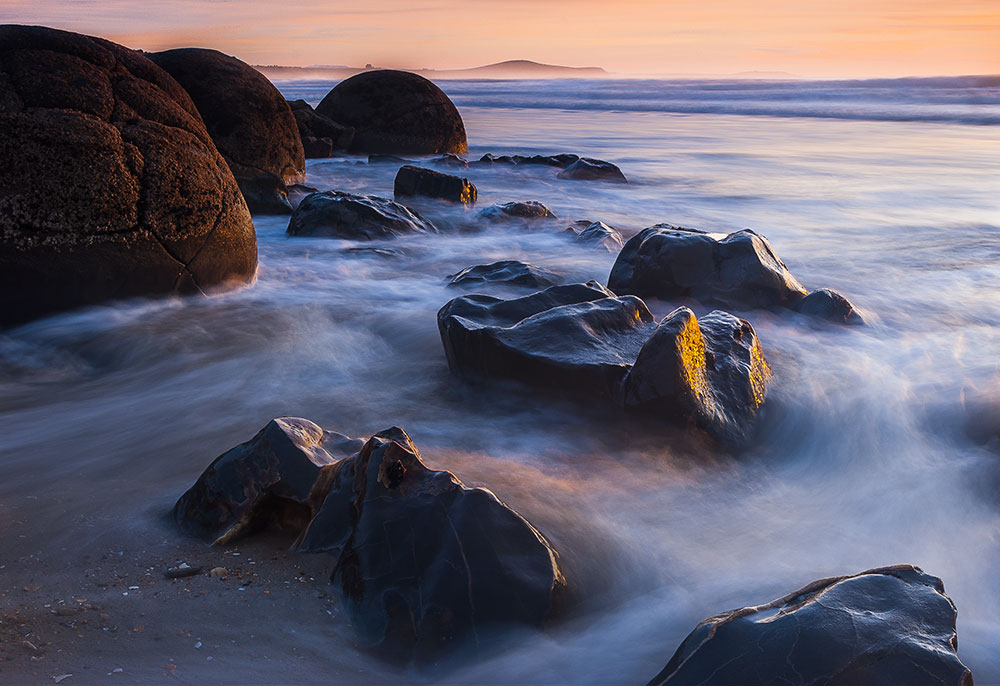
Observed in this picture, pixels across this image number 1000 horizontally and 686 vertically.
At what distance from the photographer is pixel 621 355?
3516mm

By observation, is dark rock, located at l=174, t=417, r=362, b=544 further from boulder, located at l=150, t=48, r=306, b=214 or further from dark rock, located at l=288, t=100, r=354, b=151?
dark rock, located at l=288, t=100, r=354, b=151

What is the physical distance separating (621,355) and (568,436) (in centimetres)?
47

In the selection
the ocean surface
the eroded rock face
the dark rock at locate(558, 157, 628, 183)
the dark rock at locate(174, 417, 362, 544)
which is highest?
the dark rock at locate(558, 157, 628, 183)

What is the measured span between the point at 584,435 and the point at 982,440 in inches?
65.7

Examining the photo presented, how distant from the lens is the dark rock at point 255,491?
236 cm

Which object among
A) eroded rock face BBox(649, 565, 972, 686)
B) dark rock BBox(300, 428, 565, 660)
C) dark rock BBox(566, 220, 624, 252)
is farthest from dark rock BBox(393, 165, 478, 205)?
eroded rock face BBox(649, 565, 972, 686)

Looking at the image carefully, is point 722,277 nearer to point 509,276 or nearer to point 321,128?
point 509,276

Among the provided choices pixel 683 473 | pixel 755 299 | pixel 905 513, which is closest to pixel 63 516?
pixel 683 473

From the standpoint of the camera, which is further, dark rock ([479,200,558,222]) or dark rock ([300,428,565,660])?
dark rock ([479,200,558,222])

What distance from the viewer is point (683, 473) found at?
9.89 feet

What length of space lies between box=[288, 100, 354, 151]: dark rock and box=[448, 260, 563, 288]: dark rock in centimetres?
761

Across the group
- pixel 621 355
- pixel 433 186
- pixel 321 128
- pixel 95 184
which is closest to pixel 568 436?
pixel 621 355

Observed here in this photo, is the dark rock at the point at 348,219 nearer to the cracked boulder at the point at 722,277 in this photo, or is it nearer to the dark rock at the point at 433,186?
the dark rock at the point at 433,186

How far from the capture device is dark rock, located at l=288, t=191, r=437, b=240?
23.1ft
